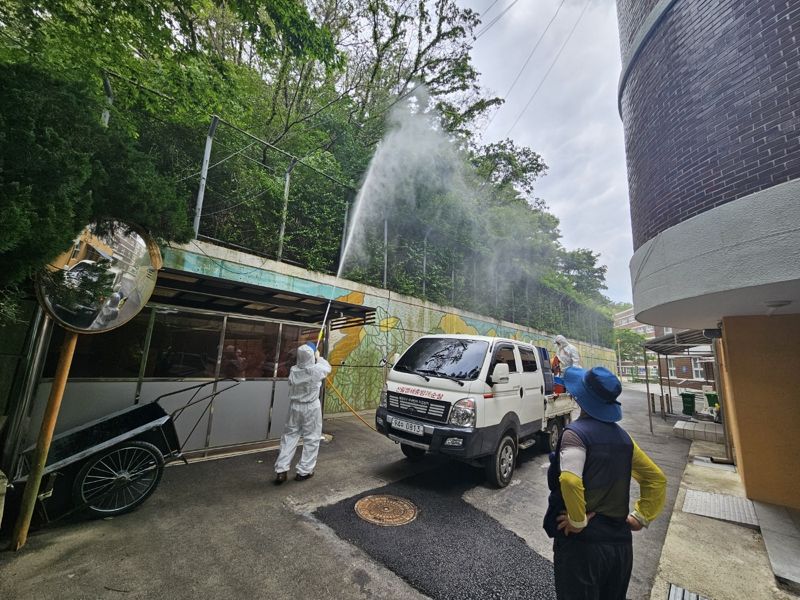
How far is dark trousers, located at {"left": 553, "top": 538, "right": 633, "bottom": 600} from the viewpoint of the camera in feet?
5.99

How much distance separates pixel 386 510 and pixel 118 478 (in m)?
3.00

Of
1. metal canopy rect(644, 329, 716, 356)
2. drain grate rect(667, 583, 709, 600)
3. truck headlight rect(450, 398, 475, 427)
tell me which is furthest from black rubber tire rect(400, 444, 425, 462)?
metal canopy rect(644, 329, 716, 356)

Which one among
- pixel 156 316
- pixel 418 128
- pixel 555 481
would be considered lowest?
pixel 555 481

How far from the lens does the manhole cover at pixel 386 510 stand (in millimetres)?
3651

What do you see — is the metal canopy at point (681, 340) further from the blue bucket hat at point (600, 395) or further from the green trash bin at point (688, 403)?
the blue bucket hat at point (600, 395)

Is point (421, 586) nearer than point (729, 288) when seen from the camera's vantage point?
Yes

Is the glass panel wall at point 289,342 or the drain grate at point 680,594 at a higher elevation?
the glass panel wall at point 289,342

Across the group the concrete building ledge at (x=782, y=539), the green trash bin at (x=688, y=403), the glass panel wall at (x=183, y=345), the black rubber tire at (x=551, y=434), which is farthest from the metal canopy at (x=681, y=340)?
the glass panel wall at (x=183, y=345)

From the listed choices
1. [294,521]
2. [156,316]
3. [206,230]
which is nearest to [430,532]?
[294,521]

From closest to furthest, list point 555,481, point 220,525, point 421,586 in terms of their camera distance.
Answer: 1. point 555,481
2. point 421,586
3. point 220,525

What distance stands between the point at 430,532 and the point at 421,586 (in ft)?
2.74

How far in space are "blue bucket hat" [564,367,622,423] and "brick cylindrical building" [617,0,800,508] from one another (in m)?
2.65

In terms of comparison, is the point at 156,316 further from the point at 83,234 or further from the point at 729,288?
the point at 729,288

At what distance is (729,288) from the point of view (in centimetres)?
346
